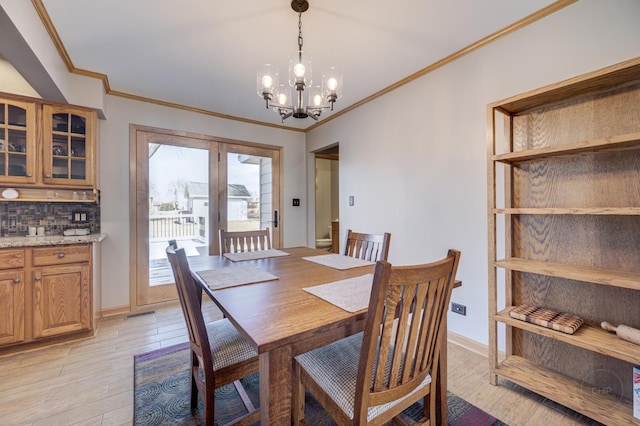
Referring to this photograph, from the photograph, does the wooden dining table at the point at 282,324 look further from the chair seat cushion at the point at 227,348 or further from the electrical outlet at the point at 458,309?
the electrical outlet at the point at 458,309

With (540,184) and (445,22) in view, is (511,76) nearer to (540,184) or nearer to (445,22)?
(445,22)

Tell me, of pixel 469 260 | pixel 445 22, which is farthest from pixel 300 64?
pixel 469 260

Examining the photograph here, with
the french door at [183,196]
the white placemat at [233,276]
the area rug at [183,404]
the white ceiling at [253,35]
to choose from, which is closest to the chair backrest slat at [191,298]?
the white placemat at [233,276]

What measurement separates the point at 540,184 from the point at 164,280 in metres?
3.82

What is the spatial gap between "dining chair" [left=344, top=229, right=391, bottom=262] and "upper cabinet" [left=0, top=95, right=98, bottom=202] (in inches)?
103

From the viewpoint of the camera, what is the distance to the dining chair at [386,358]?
0.83 meters

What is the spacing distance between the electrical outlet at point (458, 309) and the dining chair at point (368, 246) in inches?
34.5

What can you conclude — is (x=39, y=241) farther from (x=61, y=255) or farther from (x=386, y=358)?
(x=386, y=358)

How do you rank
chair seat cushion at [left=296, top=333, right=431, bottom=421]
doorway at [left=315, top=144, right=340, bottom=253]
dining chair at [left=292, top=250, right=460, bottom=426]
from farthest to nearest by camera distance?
doorway at [left=315, top=144, right=340, bottom=253] < chair seat cushion at [left=296, top=333, right=431, bottom=421] < dining chair at [left=292, top=250, right=460, bottom=426]

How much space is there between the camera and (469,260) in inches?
85.0

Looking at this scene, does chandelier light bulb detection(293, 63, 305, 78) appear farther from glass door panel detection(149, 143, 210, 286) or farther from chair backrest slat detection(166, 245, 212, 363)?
glass door panel detection(149, 143, 210, 286)

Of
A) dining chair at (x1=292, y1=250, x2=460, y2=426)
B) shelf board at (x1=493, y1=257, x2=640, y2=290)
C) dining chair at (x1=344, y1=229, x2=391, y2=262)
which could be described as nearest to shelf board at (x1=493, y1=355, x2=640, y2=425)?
shelf board at (x1=493, y1=257, x2=640, y2=290)

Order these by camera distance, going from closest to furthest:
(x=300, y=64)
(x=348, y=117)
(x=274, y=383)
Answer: (x=274, y=383), (x=300, y=64), (x=348, y=117)

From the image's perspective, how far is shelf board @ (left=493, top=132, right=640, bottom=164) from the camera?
1.25 meters
